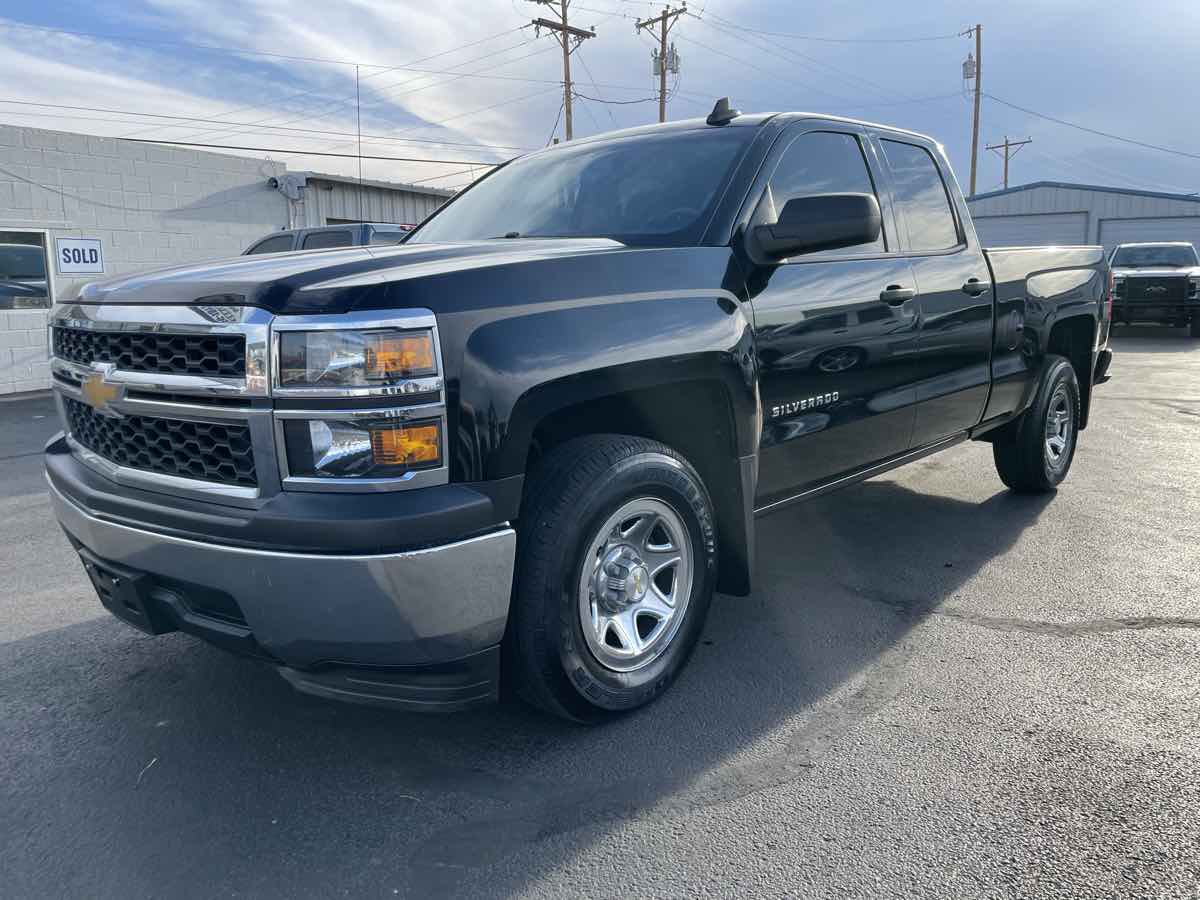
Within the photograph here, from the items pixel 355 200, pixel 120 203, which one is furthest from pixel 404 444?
pixel 355 200

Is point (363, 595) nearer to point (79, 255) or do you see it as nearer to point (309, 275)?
point (309, 275)

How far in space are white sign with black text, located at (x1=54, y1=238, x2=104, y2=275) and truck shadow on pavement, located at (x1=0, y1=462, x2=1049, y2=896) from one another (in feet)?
37.5

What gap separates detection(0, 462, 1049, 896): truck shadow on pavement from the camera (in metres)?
2.29

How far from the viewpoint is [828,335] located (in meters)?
3.49

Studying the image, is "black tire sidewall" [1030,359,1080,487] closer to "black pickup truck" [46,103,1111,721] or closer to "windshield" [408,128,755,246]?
"black pickup truck" [46,103,1111,721]

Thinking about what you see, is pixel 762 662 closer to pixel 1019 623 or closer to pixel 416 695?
pixel 1019 623

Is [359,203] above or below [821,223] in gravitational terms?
above

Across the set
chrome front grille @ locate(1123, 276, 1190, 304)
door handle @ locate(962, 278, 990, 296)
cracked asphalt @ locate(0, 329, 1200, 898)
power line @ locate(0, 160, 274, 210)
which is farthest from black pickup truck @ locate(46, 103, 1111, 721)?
chrome front grille @ locate(1123, 276, 1190, 304)

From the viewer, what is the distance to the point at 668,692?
3148 millimetres

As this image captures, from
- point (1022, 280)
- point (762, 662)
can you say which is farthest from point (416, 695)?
point (1022, 280)

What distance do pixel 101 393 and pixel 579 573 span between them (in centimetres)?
140

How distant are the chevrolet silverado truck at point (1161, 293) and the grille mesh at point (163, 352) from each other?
1904 centimetres

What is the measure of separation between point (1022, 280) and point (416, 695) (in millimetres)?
3925

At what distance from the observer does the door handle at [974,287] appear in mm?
4406
